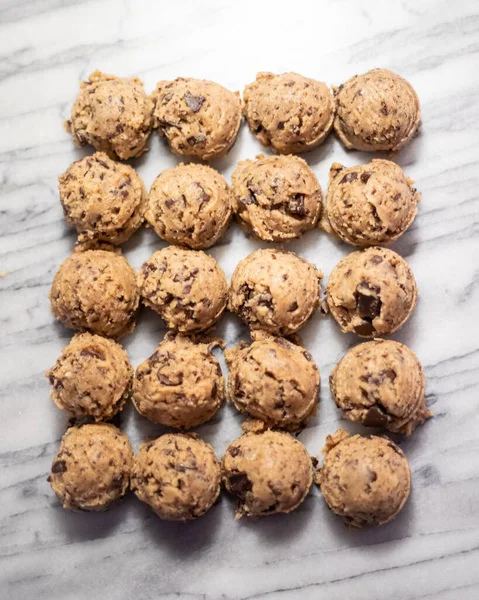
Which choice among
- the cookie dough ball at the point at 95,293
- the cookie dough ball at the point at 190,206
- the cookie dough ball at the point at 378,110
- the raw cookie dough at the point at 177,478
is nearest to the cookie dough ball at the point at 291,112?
the cookie dough ball at the point at 378,110

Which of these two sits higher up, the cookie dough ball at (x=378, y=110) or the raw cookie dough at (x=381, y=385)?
the cookie dough ball at (x=378, y=110)

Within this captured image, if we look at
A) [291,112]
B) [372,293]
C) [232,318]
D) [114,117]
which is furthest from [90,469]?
[291,112]

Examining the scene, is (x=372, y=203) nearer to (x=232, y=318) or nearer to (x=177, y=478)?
(x=232, y=318)

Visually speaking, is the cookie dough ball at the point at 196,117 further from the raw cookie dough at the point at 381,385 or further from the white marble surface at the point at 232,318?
the raw cookie dough at the point at 381,385

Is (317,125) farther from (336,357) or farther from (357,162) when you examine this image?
(336,357)

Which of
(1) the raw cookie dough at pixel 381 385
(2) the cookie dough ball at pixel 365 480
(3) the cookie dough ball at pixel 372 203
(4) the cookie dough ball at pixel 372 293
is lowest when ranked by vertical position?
(2) the cookie dough ball at pixel 365 480

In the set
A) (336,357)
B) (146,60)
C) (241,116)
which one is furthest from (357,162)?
(146,60)

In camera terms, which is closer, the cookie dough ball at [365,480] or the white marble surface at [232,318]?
the cookie dough ball at [365,480]
